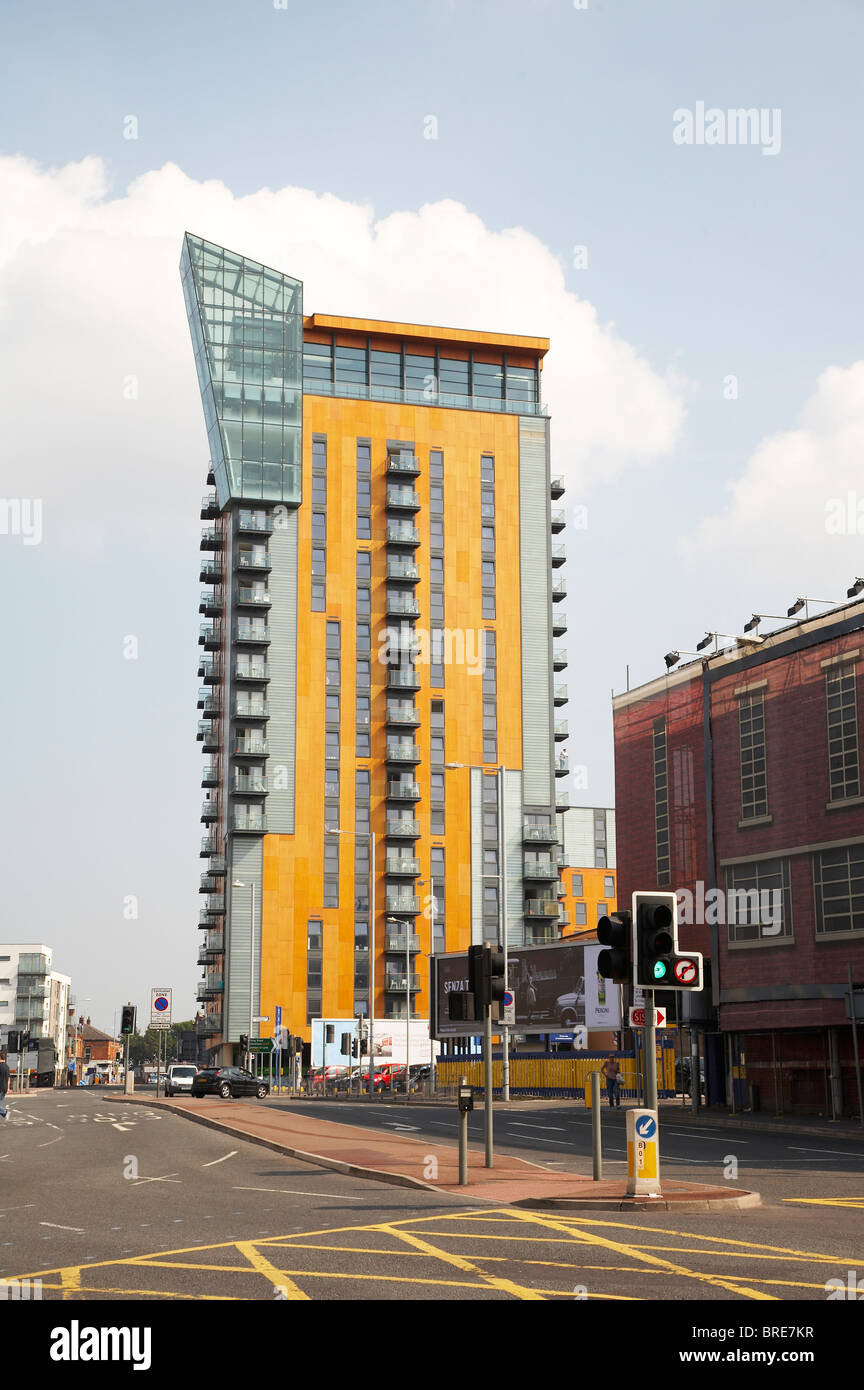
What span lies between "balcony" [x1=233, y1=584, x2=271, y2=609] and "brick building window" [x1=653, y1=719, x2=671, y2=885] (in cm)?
5223

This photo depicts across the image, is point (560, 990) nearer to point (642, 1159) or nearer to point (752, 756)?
point (752, 756)

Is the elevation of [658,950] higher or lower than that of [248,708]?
lower

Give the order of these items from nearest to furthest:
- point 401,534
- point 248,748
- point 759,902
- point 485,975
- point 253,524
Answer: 1. point 485,975
2. point 759,902
3. point 248,748
4. point 253,524
5. point 401,534

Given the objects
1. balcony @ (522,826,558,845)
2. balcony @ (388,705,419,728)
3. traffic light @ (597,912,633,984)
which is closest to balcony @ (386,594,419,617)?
balcony @ (388,705,419,728)

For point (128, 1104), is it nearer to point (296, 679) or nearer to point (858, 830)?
point (858, 830)

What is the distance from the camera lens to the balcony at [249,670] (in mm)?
96812

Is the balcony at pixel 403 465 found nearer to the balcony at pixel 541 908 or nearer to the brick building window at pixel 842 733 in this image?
the balcony at pixel 541 908

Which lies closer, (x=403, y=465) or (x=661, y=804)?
(x=661, y=804)

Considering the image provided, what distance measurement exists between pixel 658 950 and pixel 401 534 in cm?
8689

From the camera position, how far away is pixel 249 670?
9694 centimetres

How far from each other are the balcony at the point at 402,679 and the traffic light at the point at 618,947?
8392cm

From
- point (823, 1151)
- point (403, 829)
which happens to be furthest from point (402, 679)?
point (823, 1151)

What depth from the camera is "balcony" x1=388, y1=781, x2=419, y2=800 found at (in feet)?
325
